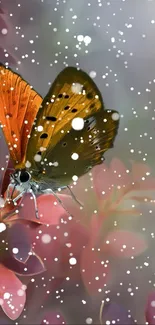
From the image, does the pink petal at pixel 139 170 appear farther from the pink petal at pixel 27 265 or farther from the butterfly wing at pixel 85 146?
the pink petal at pixel 27 265

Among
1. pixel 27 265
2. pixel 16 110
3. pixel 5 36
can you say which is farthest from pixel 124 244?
pixel 5 36

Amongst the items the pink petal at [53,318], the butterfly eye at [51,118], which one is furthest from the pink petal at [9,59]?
the pink petal at [53,318]

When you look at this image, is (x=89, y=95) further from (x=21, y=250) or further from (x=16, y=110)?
(x=21, y=250)

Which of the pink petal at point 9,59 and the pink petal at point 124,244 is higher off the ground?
the pink petal at point 9,59

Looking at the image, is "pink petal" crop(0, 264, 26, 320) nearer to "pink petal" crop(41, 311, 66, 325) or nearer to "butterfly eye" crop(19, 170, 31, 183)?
"pink petal" crop(41, 311, 66, 325)

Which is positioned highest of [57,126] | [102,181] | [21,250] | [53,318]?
[57,126]

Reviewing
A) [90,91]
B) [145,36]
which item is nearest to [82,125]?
[90,91]

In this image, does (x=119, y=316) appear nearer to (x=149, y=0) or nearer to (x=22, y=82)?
(x=22, y=82)

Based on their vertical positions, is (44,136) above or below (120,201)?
above
